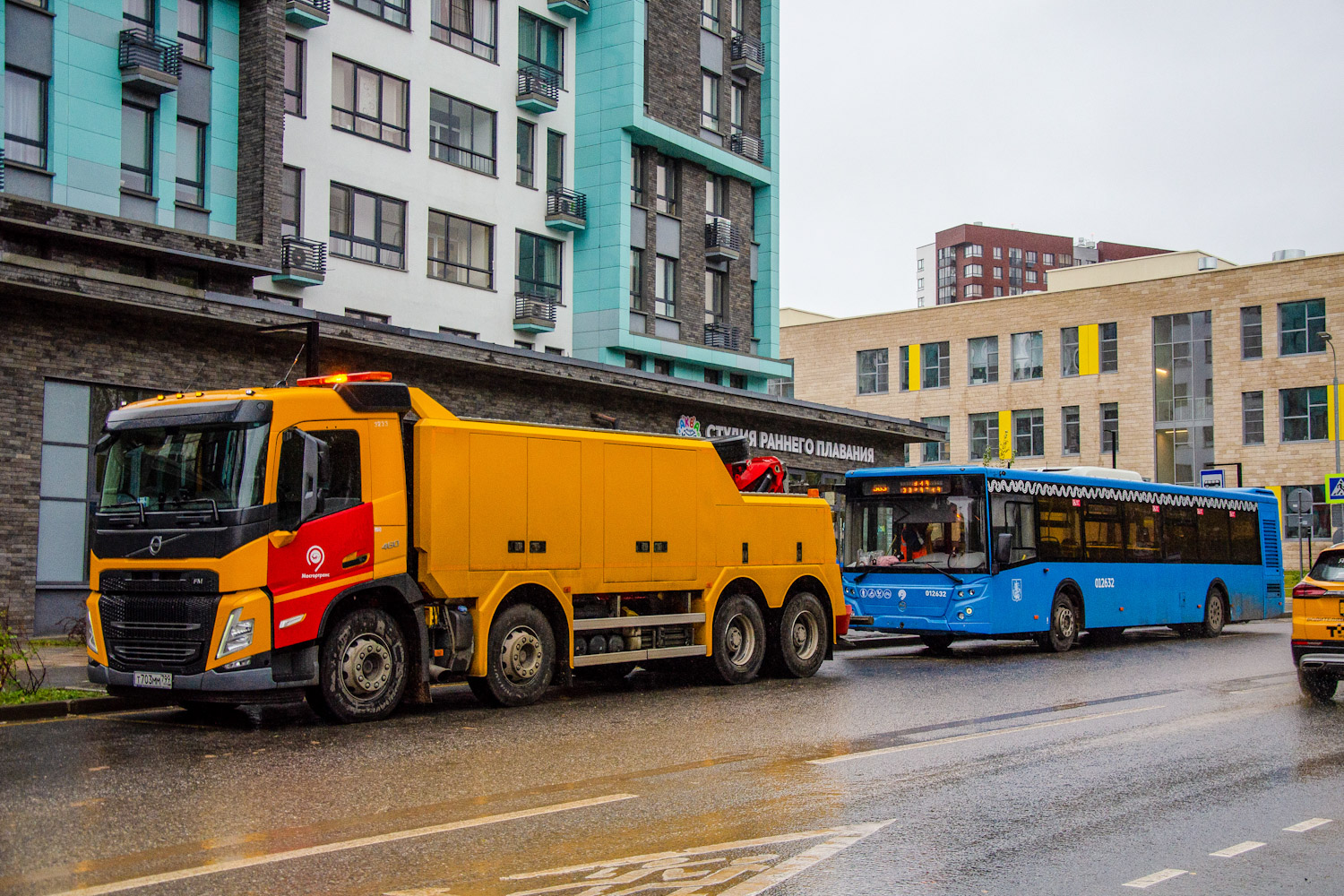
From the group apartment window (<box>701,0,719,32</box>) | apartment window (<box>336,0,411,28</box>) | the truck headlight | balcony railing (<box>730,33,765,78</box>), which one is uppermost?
apartment window (<box>701,0,719,32</box>)

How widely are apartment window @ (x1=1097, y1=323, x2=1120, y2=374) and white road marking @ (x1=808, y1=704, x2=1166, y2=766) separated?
54.3 m

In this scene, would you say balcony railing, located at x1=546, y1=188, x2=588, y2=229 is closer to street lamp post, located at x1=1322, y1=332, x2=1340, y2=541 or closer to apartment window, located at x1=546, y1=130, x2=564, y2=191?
apartment window, located at x1=546, y1=130, x2=564, y2=191

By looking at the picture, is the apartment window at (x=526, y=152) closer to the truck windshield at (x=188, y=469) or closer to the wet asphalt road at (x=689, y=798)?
the wet asphalt road at (x=689, y=798)

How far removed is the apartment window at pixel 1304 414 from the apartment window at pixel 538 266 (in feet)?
128

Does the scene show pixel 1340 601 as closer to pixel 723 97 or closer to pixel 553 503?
pixel 553 503

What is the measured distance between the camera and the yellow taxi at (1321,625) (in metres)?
13.6

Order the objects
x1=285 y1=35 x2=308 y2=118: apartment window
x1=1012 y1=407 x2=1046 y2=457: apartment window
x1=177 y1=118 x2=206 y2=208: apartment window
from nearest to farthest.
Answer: x1=177 y1=118 x2=206 y2=208: apartment window
x1=285 y1=35 x2=308 y2=118: apartment window
x1=1012 y1=407 x2=1046 y2=457: apartment window

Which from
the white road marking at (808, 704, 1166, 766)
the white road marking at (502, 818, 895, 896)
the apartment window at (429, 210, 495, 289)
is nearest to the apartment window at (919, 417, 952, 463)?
the apartment window at (429, 210, 495, 289)

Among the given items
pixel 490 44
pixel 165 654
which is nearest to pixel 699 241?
pixel 490 44

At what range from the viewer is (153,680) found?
11.2 m

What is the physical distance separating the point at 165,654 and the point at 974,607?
487 inches

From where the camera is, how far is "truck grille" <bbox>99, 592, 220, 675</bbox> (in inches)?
435

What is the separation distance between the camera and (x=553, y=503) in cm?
1362

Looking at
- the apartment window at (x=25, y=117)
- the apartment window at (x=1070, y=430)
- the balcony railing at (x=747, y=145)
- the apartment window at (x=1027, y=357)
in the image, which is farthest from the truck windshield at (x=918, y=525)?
the apartment window at (x=1027, y=357)
